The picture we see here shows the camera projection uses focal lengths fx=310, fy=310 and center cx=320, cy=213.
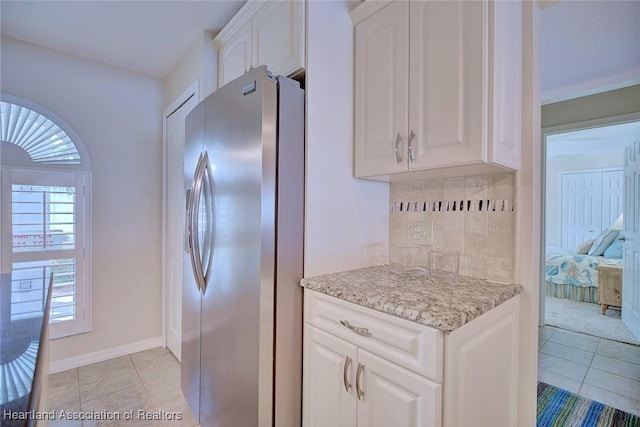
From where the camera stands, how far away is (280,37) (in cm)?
153

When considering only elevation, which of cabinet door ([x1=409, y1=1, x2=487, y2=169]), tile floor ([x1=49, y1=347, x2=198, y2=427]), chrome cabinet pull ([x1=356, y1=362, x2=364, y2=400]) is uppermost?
cabinet door ([x1=409, y1=1, x2=487, y2=169])

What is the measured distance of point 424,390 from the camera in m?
0.93

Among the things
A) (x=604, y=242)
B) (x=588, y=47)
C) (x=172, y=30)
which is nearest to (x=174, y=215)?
(x=172, y=30)

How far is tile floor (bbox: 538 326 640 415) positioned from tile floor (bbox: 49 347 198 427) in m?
2.47

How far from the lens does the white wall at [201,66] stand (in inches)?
81.9

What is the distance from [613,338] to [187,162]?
3.92 meters

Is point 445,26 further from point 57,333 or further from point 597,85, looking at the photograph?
point 57,333

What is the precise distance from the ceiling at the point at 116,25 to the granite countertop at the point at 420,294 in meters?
1.71

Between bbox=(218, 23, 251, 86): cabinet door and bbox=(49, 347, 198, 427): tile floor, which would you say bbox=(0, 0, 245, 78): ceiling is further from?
bbox=(49, 347, 198, 427): tile floor

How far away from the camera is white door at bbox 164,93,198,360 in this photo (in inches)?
94.5

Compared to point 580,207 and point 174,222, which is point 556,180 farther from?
point 174,222

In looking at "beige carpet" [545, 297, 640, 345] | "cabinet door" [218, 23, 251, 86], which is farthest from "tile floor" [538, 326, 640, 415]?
"cabinet door" [218, 23, 251, 86]

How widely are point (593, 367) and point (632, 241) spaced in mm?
1307

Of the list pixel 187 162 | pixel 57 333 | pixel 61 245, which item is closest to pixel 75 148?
pixel 61 245
